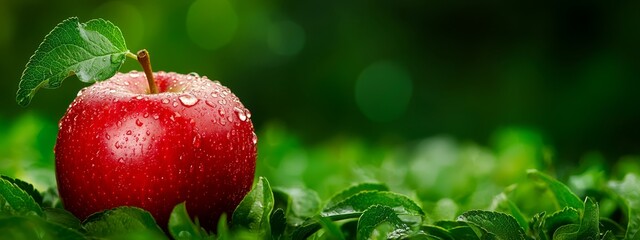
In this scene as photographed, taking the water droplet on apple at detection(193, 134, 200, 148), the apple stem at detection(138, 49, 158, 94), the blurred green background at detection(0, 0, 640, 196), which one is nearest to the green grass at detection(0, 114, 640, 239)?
the water droplet on apple at detection(193, 134, 200, 148)

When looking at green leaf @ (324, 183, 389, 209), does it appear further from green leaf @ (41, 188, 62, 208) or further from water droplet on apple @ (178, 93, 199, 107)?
green leaf @ (41, 188, 62, 208)

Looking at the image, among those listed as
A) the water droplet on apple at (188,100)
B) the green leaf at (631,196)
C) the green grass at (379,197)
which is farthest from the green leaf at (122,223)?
the green leaf at (631,196)

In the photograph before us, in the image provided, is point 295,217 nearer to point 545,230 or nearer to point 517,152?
point 545,230

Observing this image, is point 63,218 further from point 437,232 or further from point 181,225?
point 437,232

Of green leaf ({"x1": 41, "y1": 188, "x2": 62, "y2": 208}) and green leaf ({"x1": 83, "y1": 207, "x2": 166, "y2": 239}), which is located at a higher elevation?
green leaf ({"x1": 41, "y1": 188, "x2": 62, "y2": 208})

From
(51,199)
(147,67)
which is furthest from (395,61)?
(147,67)

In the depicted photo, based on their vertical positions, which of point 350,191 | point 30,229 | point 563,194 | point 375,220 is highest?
point 563,194
